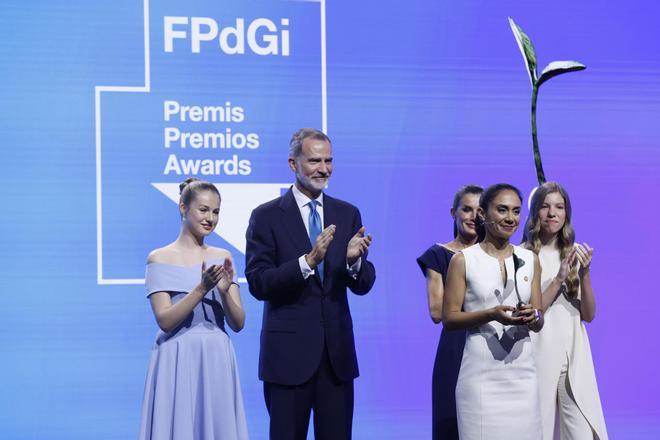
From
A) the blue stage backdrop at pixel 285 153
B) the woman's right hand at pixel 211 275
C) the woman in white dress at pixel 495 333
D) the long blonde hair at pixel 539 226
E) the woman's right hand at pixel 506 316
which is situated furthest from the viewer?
the blue stage backdrop at pixel 285 153

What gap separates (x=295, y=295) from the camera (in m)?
3.24

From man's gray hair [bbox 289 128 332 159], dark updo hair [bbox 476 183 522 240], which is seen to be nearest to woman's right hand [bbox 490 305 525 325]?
dark updo hair [bbox 476 183 522 240]

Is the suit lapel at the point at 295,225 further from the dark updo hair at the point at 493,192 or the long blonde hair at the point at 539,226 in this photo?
the long blonde hair at the point at 539,226

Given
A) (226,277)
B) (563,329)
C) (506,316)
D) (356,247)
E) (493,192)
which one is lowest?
(563,329)

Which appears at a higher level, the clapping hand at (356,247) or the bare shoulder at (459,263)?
the clapping hand at (356,247)

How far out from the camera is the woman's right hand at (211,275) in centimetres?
314

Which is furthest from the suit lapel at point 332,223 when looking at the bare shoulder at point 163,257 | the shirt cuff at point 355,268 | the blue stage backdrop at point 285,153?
the blue stage backdrop at point 285,153

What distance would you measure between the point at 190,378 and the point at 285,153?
174 cm

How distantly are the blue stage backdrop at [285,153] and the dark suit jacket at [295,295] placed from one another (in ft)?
4.50

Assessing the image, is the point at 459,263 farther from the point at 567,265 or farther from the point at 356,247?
the point at 567,265

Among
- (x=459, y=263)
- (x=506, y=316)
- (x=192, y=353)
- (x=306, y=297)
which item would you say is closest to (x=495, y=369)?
(x=506, y=316)

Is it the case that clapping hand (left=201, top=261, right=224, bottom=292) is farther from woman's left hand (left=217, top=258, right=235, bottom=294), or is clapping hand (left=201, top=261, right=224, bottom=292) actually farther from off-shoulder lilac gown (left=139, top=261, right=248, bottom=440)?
off-shoulder lilac gown (left=139, top=261, right=248, bottom=440)

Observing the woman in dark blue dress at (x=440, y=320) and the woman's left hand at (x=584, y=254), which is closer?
the woman's left hand at (x=584, y=254)

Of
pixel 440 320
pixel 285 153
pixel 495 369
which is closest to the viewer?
pixel 495 369
